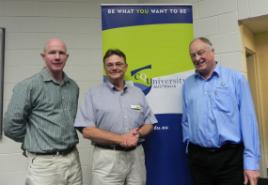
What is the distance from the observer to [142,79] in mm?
2316

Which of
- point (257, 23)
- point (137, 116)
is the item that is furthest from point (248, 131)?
point (257, 23)

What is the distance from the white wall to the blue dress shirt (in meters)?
0.85

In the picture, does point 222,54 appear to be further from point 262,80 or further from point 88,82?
point 88,82

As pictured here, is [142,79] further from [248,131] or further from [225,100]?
[248,131]

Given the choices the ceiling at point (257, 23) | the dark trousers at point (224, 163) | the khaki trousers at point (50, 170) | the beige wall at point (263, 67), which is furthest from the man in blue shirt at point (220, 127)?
the beige wall at point (263, 67)

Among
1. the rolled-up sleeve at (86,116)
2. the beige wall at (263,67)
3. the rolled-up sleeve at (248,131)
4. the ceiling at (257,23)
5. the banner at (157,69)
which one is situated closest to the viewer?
the rolled-up sleeve at (248,131)

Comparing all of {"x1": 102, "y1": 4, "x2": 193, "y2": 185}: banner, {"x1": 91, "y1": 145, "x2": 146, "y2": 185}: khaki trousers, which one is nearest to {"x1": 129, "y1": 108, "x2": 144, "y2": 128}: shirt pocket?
{"x1": 91, "y1": 145, "x2": 146, "y2": 185}: khaki trousers

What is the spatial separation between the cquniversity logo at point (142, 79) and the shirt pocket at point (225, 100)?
0.59m

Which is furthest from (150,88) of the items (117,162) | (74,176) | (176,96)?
(74,176)

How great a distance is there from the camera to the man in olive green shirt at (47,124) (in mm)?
1876

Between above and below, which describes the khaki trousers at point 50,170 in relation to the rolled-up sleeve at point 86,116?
below

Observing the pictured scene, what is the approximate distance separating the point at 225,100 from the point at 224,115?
3.7 inches

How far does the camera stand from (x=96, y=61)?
10.3 feet

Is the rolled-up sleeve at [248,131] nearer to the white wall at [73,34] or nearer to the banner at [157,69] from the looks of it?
the banner at [157,69]
